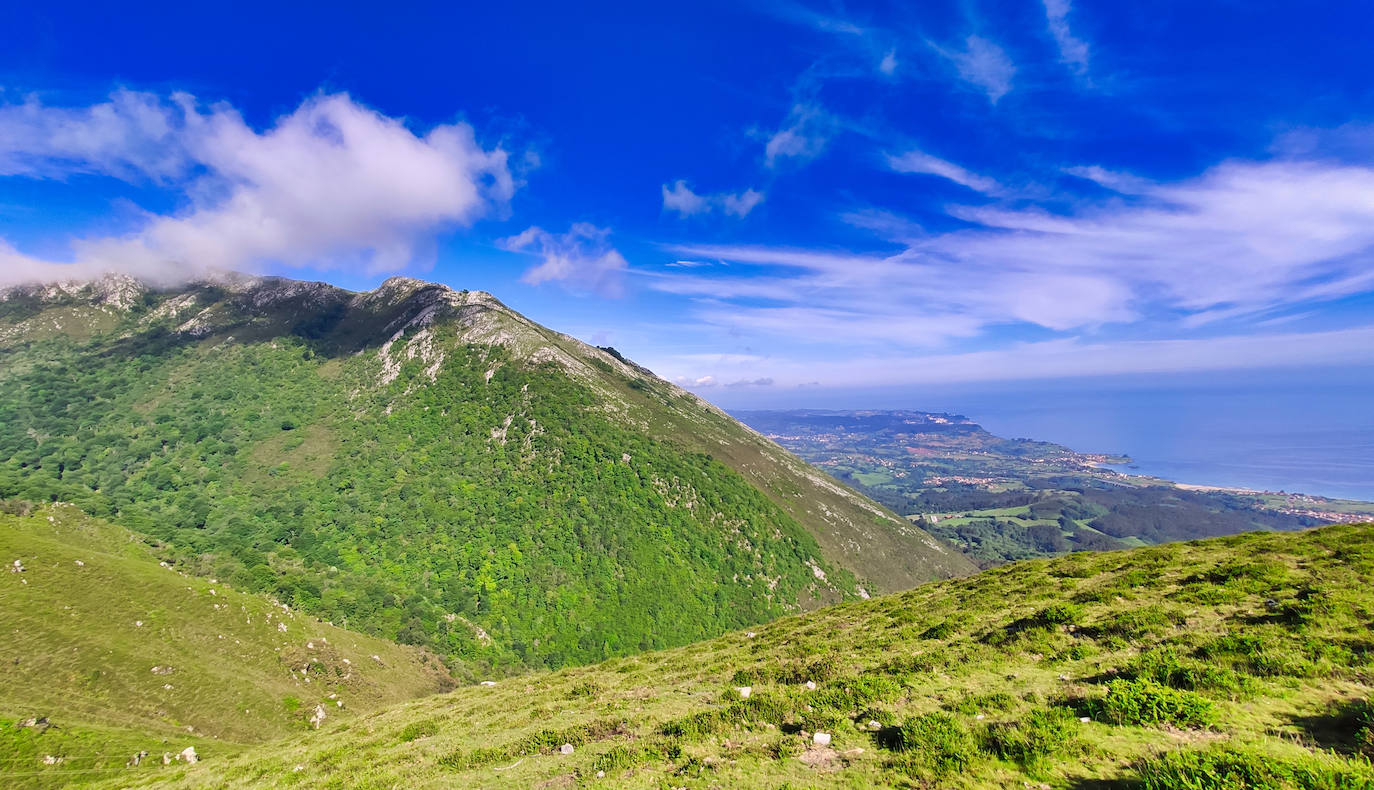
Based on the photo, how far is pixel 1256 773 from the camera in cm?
532

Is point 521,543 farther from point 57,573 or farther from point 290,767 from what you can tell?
point 290,767

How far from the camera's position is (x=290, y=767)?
57.6 feet

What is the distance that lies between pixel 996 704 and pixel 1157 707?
303cm

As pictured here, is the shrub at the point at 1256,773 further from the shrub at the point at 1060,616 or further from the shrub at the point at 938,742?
the shrub at the point at 1060,616

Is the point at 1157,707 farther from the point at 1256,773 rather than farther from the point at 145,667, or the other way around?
the point at 145,667

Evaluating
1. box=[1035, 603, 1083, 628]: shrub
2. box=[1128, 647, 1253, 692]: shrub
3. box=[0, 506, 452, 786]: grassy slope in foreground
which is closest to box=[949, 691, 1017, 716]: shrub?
box=[1128, 647, 1253, 692]: shrub

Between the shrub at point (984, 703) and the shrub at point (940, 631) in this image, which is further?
the shrub at point (940, 631)

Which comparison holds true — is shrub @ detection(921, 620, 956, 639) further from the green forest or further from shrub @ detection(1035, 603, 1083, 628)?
the green forest

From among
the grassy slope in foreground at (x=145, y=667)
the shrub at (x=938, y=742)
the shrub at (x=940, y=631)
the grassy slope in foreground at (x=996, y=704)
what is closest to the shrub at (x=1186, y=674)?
the grassy slope in foreground at (x=996, y=704)

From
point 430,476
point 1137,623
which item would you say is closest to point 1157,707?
point 1137,623

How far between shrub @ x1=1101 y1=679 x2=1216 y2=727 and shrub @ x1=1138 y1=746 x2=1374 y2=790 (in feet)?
6.56

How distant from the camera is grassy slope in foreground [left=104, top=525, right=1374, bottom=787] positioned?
750 cm

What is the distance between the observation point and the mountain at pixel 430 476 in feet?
230

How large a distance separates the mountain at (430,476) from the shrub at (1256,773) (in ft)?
231
